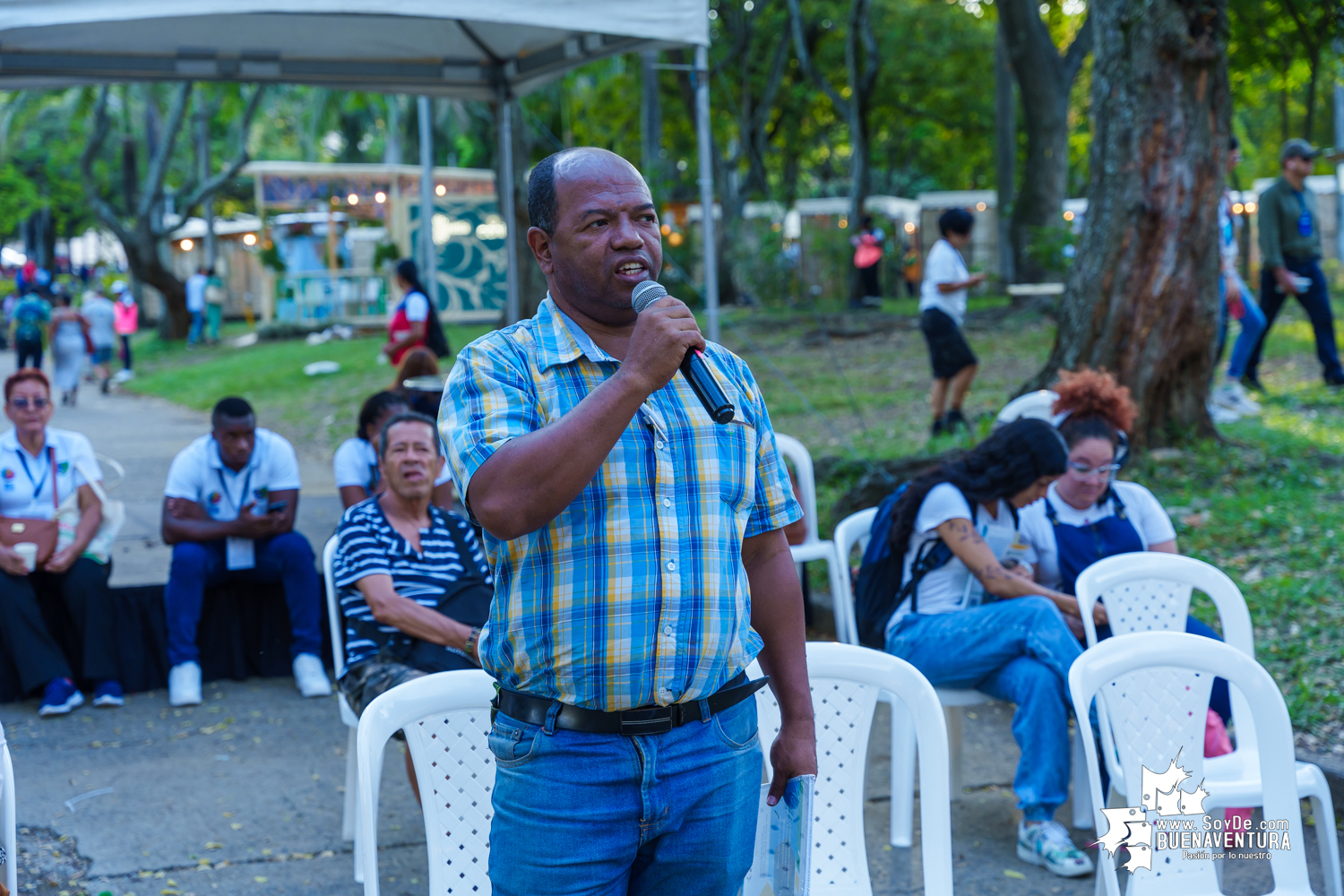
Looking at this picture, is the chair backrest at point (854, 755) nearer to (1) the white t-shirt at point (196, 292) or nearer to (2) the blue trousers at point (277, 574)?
(2) the blue trousers at point (277, 574)

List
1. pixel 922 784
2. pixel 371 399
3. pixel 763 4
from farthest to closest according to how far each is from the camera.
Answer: pixel 763 4
pixel 371 399
pixel 922 784

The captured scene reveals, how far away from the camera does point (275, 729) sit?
490cm

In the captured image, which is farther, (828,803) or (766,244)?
(766,244)

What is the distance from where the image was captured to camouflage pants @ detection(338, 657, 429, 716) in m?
3.67

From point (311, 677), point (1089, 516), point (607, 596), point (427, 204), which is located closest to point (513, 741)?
point (607, 596)

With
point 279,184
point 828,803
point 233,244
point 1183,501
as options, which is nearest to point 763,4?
point 279,184

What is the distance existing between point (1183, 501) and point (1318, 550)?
34.4 inches

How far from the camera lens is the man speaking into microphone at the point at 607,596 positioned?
173 centimetres

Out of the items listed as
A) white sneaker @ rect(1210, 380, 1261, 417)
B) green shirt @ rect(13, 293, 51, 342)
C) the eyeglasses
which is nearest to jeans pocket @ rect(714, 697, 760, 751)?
the eyeglasses

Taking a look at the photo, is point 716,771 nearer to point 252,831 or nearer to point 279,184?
point 252,831

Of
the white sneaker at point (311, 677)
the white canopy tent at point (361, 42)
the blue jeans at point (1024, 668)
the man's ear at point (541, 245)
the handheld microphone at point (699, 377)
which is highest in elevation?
the white canopy tent at point (361, 42)

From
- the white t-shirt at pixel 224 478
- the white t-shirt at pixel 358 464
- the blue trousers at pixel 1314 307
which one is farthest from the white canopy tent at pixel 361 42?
the blue trousers at pixel 1314 307

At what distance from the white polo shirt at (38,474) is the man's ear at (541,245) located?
4.11m

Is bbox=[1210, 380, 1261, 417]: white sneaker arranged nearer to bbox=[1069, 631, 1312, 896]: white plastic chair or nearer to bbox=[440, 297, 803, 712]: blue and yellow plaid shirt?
bbox=[1069, 631, 1312, 896]: white plastic chair
